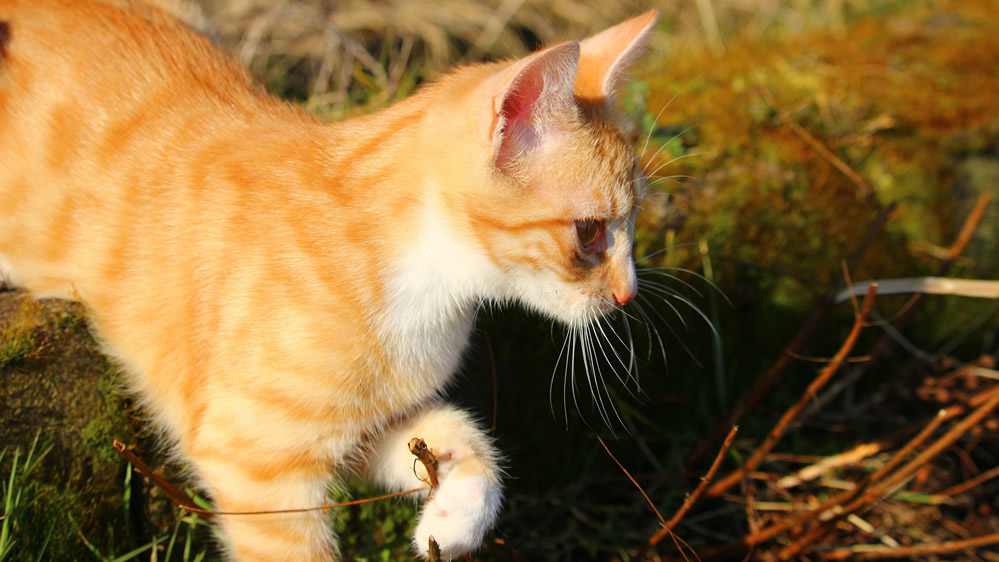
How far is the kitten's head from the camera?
1.34 metres

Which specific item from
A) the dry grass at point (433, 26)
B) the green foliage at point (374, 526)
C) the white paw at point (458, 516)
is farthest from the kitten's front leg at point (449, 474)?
the dry grass at point (433, 26)

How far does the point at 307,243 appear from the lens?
4.84ft

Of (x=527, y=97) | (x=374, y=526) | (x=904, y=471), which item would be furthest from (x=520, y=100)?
(x=904, y=471)

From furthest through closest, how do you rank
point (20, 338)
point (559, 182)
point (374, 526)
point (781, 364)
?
point (781, 364) → point (374, 526) → point (20, 338) → point (559, 182)

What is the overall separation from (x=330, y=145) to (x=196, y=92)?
45 centimetres

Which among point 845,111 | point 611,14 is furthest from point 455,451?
point 611,14

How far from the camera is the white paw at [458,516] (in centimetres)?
149

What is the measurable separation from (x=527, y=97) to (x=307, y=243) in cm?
52

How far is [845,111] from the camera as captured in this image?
2.91 meters

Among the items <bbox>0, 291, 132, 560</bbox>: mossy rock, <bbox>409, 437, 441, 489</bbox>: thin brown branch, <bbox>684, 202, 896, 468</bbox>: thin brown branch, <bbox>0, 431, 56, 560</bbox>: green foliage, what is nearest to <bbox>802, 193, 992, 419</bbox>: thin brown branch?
<bbox>684, 202, 896, 468</bbox>: thin brown branch

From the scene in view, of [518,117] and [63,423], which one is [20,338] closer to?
[63,423]

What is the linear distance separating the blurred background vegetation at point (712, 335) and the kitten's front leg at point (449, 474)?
145 millimetres

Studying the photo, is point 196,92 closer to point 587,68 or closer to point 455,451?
point 587,68

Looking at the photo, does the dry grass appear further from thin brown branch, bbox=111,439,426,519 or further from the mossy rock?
thin brown branch, bbox=111,439,426,519
